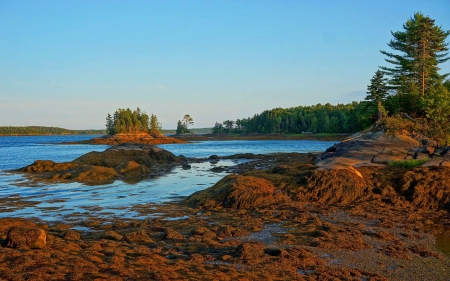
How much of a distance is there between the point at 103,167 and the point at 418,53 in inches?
1173

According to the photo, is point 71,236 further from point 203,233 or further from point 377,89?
point 377,89

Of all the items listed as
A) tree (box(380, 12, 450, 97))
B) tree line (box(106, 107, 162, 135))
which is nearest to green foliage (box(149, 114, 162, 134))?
tree line (box(106, 107, 162, 135))

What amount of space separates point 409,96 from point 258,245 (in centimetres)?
2822

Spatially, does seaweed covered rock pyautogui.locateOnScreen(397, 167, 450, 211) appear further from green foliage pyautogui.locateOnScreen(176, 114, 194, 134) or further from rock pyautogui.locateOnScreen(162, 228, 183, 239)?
green foliage pyautogui.locateOnScreen(176, 114, 194, 134)

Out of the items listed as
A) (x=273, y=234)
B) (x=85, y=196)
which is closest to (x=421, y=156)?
(x=273, y=234)

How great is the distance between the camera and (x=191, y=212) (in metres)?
14.2

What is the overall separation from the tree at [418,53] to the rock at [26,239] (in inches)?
1300

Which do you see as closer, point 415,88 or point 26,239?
point 26,239

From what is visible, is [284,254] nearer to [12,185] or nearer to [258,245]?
[258,245]

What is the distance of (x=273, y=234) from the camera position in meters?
10.5

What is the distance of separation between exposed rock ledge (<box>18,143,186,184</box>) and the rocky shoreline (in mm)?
11749

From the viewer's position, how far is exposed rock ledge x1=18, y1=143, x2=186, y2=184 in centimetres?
2583

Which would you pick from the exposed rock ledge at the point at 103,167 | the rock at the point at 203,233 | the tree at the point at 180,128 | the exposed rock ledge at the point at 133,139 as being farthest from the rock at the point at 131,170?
the tree at the point at 180,128

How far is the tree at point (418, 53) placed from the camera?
115ft
